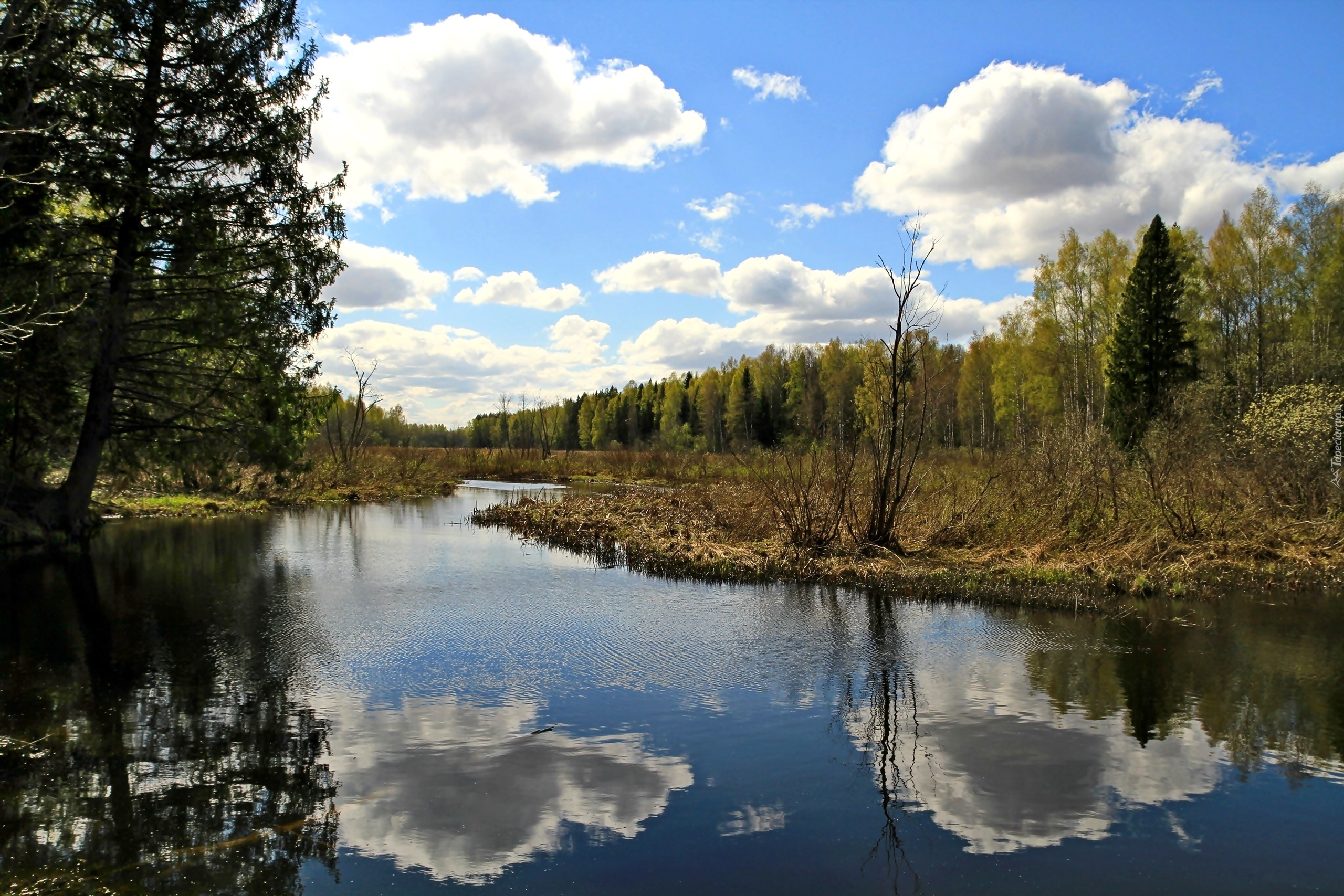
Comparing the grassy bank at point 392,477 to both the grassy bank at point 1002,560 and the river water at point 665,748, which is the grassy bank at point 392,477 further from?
the river water at point 665,748

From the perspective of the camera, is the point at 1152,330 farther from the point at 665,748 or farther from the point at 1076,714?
the point at 665,748

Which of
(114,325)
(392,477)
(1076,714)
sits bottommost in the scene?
(1076,714)

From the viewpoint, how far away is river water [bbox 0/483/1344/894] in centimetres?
418

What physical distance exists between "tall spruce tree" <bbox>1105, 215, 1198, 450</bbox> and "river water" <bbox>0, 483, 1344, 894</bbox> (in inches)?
922

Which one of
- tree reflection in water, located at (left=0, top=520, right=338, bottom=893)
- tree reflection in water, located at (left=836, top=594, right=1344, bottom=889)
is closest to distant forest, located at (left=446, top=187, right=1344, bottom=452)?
tree reflection in water, located at (left=836, top=594, right=1344, bottom=889)

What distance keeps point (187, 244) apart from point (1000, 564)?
15865mm

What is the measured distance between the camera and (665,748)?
5.84 metres

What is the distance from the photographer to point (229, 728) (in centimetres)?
598

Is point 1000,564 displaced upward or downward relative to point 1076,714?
upward

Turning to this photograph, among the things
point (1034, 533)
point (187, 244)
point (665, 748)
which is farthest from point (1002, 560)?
point (187, 244)

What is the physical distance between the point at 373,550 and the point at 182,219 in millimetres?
7413

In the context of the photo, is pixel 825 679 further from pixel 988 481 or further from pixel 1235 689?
pixel 988 481

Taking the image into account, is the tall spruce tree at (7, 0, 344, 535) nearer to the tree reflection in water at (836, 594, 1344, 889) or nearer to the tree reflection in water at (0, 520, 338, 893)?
the tree reflection in water at (0, 520, 338, 893)

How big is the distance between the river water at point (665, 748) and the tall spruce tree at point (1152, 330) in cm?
2343
